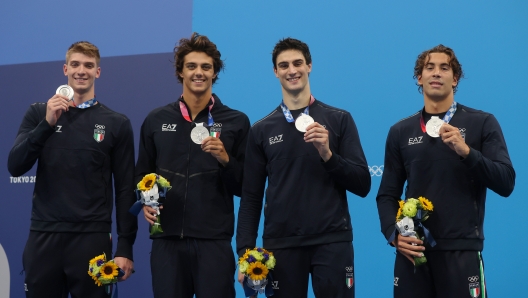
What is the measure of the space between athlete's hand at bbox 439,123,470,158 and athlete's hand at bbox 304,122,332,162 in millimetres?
580

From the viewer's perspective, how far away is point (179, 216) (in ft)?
12.1

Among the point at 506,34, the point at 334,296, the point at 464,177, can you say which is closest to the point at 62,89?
the point at 334,296

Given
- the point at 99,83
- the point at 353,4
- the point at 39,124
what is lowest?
the point at 39,124

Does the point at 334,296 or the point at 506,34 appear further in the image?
the point at 506,34

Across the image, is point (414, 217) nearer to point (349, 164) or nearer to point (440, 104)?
point (349, 164)

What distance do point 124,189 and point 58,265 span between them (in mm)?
588

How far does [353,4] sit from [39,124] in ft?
9.13

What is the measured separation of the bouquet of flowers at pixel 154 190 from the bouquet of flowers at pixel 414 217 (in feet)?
4.24

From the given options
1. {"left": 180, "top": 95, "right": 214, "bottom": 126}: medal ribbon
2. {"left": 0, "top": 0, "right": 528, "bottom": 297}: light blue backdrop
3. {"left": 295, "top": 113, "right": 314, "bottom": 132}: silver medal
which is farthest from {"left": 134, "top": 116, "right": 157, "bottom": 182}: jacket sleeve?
{"left": 0, "top": 0, "right": 528, "bottom": 297}: light blue backdrop

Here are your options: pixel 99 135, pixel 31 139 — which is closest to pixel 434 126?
pixel 99 135

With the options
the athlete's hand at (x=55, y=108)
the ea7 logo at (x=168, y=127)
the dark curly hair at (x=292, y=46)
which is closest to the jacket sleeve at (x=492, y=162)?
the dark curly hair at (x=292, y=46)

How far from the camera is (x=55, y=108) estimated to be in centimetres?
373

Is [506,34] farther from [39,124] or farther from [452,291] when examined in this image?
[39,124]

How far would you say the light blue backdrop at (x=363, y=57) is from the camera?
15.8ft
